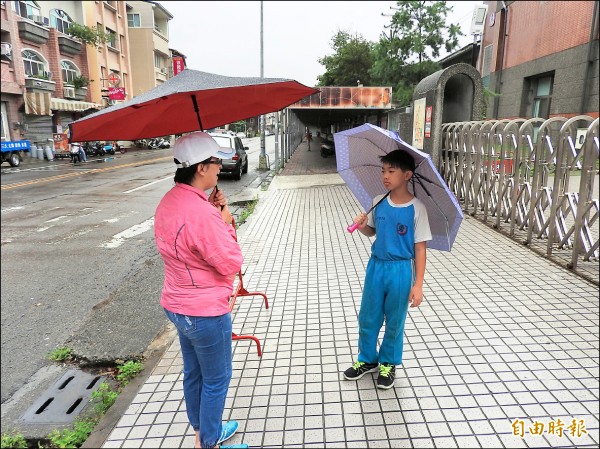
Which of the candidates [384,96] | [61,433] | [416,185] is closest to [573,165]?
[416,185]

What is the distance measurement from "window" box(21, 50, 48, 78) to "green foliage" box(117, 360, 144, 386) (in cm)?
2464

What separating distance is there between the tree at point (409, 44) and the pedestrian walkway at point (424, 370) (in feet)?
44.4

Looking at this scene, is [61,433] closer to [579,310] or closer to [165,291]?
[165,291]

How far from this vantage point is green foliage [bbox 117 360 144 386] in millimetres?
3090

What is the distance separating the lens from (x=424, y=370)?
9.44ft

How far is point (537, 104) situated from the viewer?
35.0 feet

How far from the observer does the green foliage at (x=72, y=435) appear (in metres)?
2.42

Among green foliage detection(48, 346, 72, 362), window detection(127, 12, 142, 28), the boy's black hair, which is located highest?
window detection(127, 12, 142, 28)

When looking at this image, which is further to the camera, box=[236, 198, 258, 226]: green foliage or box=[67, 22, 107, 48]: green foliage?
box=[67, 22, 107, 48]: green foliage

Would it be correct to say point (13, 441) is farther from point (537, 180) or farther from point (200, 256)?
point (537, 180)

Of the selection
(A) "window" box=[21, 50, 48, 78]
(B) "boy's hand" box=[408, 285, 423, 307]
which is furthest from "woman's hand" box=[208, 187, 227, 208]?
(A) "window" box=[21, 50, 48, 78]

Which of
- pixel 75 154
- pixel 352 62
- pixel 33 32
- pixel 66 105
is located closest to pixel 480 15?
pixel 75 154

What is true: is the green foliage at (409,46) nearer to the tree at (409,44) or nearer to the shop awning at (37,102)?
the tree at (409,44)

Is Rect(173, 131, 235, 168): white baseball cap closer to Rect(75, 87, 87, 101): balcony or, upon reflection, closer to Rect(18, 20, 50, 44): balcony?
Rect(75, 87, 87, 101): balcony
